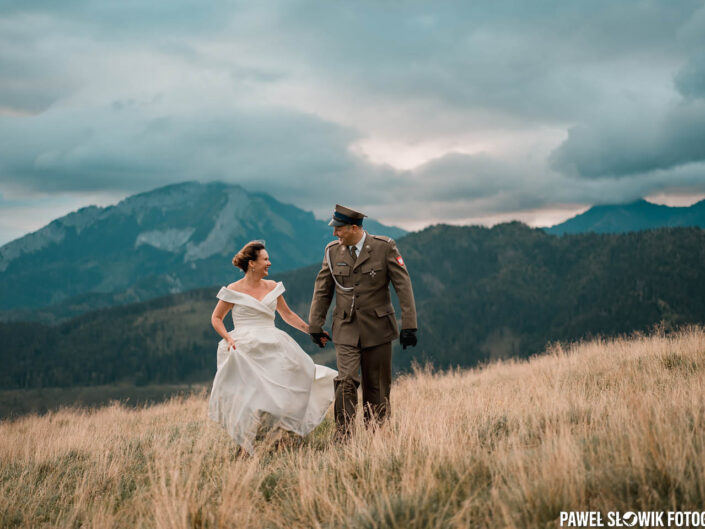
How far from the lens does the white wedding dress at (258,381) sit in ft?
17.8

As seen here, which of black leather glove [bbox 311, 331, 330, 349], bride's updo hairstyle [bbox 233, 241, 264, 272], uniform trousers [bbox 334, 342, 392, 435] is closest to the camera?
uniform trousers [bbox 334, 342, 392, 435]

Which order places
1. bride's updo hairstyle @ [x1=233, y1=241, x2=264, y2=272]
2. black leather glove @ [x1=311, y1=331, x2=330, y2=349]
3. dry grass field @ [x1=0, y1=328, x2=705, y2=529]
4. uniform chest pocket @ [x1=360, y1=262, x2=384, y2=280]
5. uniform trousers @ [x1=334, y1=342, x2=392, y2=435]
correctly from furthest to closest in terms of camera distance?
bride's updo hairstyle @ [x1=233, y1=241, x2=264, y2=272] < black leather glove @ [x1=311, y1=331, x2=330, y2=349] < uniform chest pocket @ [x1=360, y1=262, x2=384, y2=280] < uniform trousers @ [x1=334, y1=342, x2=392, y2=435] < dry grass field @ [x1=0, y1=328, x2=705, y2=529]

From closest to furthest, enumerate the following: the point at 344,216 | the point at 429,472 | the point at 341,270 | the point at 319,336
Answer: the point at 429,472
the point at 344,216
the point at 341,270
the point at 319,336

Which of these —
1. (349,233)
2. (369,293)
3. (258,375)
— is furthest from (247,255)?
(369,293)

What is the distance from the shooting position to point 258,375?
18.0 ft

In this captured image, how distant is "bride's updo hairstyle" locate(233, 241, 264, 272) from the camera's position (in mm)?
6098

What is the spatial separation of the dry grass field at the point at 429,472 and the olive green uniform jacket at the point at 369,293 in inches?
41.1

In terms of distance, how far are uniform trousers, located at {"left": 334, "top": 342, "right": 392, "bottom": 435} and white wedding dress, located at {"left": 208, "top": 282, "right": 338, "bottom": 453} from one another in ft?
1.37

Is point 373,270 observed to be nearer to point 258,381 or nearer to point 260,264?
point 260,264

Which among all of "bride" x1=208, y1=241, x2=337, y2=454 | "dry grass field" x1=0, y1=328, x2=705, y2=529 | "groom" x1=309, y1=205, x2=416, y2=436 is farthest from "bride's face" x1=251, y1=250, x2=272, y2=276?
"dry grass field" x1=0, y1=328, x2=705, y2=529

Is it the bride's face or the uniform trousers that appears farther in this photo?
the bride's face

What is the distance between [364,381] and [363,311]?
0.82 m

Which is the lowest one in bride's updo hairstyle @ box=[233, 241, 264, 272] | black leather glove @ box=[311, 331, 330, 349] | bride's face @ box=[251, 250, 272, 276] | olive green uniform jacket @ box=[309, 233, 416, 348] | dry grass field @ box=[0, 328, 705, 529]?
dry grass field @ box=[0, 328, 705, 529]

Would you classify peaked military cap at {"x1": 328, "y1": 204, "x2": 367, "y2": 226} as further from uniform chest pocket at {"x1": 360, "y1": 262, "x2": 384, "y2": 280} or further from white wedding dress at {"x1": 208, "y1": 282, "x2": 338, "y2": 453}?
white wedding dress at {"x1": 208, "y1": 282, "x2": 338, "y2": 453}
